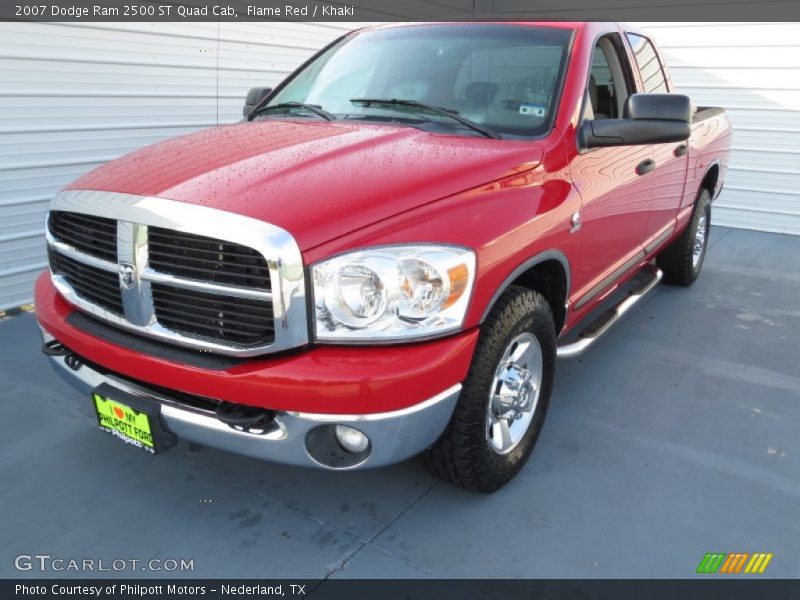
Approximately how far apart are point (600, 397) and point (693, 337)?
1.22 meters

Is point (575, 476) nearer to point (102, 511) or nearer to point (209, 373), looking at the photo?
point (209, 373)

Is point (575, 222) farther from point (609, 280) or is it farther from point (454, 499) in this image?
point (454, 499)

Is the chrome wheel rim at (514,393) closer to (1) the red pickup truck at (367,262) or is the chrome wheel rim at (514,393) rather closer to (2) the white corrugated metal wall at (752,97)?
(1) the red pickup truck at (367,262)

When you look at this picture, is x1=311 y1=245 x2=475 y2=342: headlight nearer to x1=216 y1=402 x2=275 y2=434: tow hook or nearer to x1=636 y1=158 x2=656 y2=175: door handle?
x1=216 y1=402 x2=275 y2=434: tow hook

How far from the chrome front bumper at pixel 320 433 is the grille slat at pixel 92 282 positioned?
40cm

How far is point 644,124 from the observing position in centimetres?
286

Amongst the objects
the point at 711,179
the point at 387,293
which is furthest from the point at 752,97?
the point at 387,293

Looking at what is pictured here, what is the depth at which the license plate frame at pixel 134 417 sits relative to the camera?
214 cm

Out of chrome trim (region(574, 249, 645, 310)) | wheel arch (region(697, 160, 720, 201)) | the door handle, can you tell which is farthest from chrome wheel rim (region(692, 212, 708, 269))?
the door handle

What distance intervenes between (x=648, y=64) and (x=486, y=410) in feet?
8.91
